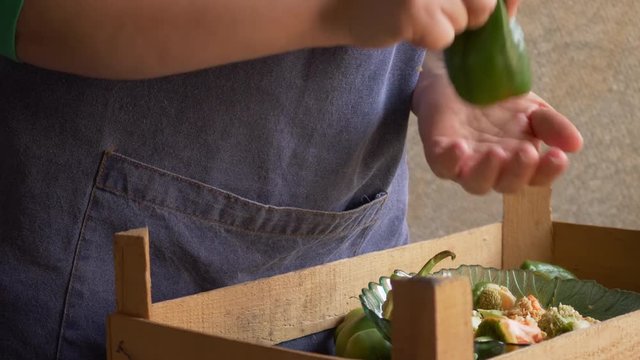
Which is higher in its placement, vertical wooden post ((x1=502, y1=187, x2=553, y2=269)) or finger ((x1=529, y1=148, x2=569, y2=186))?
vertical wooden post ((x1=502, y1=187, x2=553, y2=269))

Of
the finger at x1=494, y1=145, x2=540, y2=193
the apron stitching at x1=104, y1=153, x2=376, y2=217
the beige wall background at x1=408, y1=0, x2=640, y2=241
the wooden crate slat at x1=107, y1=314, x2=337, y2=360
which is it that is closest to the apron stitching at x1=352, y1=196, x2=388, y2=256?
the apron stitching at x1=104, y1=153, x2=376, y2=217

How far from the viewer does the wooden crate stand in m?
0.62

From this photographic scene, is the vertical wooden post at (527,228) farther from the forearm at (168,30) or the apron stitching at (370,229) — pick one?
the forearm at (168,30)

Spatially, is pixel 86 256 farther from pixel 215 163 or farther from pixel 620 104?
pixel 620 104

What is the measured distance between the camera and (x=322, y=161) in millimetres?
979

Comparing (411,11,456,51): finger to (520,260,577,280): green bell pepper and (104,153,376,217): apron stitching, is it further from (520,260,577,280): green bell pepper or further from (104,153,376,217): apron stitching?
(520,260,577,280): green bell pepper

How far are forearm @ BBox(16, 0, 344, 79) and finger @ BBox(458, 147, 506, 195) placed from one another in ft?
0.58

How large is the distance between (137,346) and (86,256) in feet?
0.49

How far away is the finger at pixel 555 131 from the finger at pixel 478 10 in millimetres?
167

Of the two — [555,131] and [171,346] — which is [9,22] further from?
[555,131]

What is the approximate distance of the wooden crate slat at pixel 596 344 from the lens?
Result: 0.71 metres

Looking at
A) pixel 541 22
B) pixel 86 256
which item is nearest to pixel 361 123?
pixel 86 256

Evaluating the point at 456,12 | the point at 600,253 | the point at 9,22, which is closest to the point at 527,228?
the point at 600,253

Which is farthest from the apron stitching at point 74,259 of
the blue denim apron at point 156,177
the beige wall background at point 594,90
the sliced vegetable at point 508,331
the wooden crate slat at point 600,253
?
the beige wall background at point 594,90
